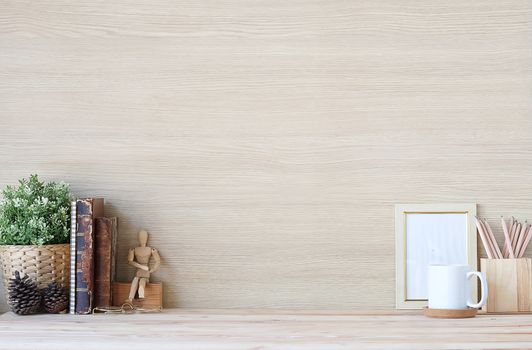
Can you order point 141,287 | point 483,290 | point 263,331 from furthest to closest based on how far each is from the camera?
1. point 141,287
2. point 483,290
3. point 263,331

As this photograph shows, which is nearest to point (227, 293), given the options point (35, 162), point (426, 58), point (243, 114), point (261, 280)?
point (261, 280)

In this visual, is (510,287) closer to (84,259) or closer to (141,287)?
(141,287)

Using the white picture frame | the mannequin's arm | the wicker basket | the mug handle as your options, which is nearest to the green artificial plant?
the wicker basket

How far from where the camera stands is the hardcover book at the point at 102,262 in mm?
1479

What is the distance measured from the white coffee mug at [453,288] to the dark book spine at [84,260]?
2.30ft

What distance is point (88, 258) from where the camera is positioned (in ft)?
4.78

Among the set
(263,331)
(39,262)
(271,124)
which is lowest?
(263,331)

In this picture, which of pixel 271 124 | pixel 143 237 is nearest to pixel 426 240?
pixel 271 124

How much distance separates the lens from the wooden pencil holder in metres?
1.48

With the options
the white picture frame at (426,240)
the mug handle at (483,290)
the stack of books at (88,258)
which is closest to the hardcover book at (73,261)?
the stack of books at (88,258)

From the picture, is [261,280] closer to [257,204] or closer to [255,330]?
[257,204]

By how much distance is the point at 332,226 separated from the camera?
1.56 metres

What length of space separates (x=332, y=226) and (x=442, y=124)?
13.0 inches

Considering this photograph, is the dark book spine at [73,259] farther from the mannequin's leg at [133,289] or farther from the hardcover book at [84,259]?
the mannequin's leg at [133,289]
